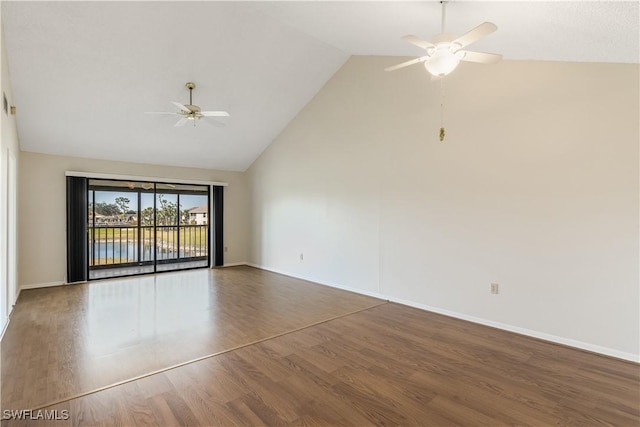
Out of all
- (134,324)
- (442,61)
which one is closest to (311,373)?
(134,324)

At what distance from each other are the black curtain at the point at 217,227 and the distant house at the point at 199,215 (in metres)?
0.35

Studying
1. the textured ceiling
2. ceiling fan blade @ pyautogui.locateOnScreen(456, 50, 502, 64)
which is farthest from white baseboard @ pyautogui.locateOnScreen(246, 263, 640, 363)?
ceiling fan blade @ pyautogui.locateOnScreen(456, 50, 502, 64)

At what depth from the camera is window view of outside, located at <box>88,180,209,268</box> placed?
248 inches

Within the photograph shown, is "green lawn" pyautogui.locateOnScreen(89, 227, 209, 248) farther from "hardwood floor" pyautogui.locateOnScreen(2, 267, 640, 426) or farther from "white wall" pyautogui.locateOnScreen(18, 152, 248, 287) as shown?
"hardwood floor" pyautogui.locateOnScreen(2, 267, 640, 426)

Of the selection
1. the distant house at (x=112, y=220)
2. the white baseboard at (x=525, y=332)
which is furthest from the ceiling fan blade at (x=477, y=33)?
the distant house at (x=112, y=220)

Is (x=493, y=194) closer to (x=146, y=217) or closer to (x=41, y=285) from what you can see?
(x=146, y=217)

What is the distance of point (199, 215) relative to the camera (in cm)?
748

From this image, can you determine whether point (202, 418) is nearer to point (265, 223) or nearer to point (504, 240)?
point (504, 240)

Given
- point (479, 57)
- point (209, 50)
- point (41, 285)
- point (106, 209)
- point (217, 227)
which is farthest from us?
point (217, 227)

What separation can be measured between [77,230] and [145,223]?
4.29 ft

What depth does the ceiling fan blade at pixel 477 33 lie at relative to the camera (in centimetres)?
189

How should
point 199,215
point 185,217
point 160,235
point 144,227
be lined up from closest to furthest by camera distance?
point 144,227, point 160,235, point 185,217, point 199,215

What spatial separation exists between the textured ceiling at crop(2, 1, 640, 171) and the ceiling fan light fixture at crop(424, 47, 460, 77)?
43cm

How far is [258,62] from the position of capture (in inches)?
174
